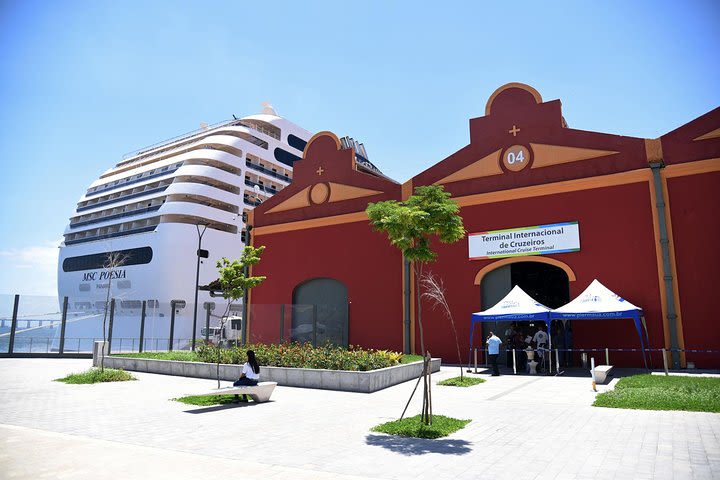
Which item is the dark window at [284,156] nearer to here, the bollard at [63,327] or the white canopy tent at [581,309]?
the bollard at [63,327]

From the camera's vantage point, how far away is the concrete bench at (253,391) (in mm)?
10422

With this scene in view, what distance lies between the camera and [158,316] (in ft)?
113

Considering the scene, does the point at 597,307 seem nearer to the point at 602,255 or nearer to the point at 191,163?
the point at 602,255

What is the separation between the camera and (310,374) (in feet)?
45.1

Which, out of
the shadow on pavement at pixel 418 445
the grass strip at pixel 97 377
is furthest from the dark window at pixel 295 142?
the shadow on pavement at pixel 418 445

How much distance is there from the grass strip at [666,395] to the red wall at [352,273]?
10.5 metres

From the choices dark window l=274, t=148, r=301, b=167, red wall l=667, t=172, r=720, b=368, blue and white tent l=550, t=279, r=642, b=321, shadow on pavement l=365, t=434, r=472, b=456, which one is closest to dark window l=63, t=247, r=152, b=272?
dark window l=274, t=148, r=301, b=167

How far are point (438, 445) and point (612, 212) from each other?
1354 cm

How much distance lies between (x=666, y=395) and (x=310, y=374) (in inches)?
339

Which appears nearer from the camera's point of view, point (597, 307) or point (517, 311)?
point (597, 307)

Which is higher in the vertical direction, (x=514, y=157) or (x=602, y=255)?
(x=514, y=157)

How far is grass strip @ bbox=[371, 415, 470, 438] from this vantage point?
7512 mm

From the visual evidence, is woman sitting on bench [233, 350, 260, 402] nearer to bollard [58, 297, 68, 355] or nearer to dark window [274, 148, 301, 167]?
bollard [58, 297, 68, 355]

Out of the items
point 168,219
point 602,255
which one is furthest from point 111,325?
point 602,255
